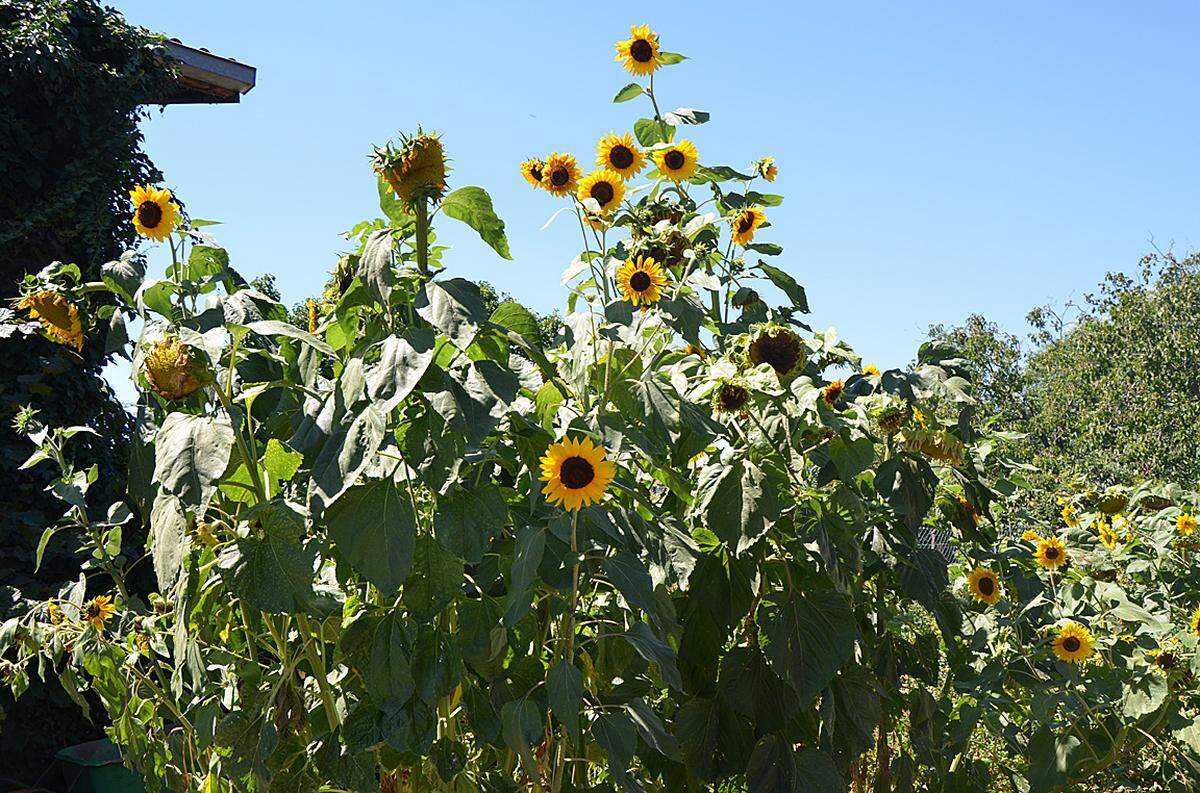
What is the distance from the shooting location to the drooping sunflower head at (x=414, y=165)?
140cm

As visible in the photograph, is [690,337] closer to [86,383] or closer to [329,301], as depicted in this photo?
[329,301]

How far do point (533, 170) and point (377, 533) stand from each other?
1213 millimetres

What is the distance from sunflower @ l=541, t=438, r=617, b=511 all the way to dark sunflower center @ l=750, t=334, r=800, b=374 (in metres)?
0.45

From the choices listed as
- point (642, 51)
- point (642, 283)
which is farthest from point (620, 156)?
point (642, 283)

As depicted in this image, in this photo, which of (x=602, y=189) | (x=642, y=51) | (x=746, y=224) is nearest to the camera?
(x=602, y=189)

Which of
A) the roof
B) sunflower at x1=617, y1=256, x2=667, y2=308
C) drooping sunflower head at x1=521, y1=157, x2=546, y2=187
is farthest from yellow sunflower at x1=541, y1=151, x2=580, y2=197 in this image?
the roof

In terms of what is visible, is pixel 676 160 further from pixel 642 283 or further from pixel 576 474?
pixel 576 474

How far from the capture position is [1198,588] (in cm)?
306

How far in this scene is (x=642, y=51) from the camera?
9.03 ft

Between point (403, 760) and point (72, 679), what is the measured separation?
0.92 metres

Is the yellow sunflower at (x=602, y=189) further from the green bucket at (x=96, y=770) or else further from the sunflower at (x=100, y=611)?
the green bucket at (x=96, y=770)

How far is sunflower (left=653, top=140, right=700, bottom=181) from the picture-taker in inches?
97.1

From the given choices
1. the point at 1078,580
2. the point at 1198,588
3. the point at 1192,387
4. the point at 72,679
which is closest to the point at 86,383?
the point at 72,679

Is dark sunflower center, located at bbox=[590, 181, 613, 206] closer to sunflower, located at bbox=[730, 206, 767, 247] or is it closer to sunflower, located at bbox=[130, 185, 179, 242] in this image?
sunflower, located at bbox=[730, 206, 767, 247]
